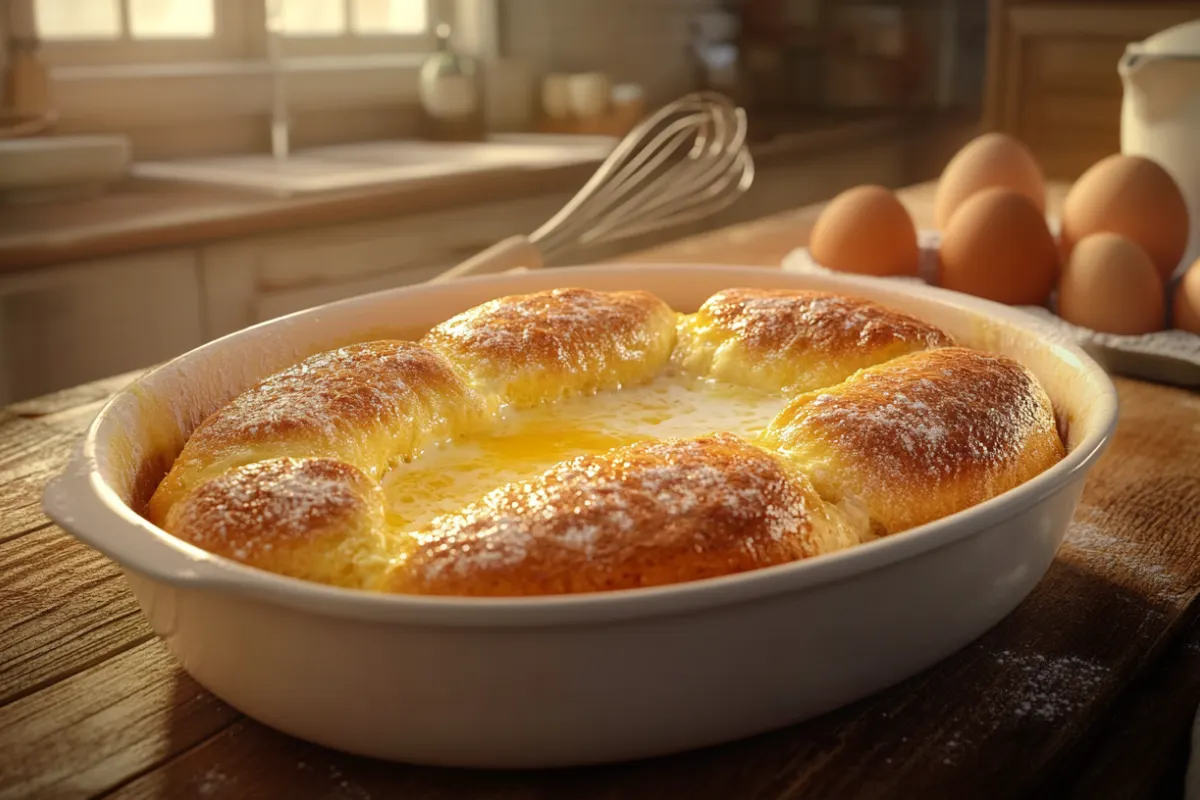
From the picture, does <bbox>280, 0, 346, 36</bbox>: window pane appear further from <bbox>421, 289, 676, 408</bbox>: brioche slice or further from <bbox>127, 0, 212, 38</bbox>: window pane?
<bbox>421, 289, 676, 408</bbox>: brioche slice

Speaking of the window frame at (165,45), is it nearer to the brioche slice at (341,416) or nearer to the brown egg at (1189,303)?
the brioche slice at (341,416)

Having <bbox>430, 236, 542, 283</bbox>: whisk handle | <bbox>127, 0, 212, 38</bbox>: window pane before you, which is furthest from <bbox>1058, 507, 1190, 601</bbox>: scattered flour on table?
<bbox>127, 0, 212, 38</bbox>: window pane

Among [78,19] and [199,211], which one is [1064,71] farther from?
[78,19]

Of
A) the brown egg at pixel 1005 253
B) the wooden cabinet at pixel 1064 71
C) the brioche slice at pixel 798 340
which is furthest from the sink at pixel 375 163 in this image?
the brioche slice at pixel 798 340

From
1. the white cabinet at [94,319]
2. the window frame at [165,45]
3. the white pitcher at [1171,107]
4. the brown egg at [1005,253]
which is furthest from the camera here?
the window frame at [165,45]

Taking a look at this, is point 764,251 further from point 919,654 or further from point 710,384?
point 919,654

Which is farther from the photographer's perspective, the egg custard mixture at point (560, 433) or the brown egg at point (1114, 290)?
the brown egg at point (1114, 290)

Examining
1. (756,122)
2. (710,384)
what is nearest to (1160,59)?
(710,384)
